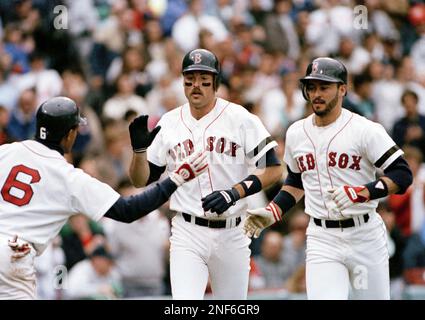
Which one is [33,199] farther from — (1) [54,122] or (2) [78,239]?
(2) [78,239]

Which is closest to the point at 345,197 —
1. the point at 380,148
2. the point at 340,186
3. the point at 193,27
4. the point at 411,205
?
the point at 340,186

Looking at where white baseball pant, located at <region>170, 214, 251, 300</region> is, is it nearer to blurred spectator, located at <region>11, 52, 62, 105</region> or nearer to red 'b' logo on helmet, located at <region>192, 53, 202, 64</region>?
red 'b' logo on helmet, located at <region>192, 53, 202, 64</region>

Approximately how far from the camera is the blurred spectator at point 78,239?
11.9m

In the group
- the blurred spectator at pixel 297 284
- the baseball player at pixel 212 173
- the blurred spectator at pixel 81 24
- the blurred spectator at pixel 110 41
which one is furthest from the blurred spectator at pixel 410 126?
the baseball player at pixel 212 173

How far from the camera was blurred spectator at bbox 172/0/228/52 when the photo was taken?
1569cm

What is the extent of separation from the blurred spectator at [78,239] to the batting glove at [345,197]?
4.05m

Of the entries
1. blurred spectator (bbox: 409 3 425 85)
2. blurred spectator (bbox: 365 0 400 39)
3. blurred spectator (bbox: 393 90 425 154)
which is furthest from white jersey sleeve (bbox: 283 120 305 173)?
blurred spectator (bbox: 365 0 400 39)

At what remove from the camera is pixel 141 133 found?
8.52m

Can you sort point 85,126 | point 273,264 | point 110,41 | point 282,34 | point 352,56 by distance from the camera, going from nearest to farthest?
point 273,264 → point 85,126 → point 110,41 → point 352,56 → point 282,34

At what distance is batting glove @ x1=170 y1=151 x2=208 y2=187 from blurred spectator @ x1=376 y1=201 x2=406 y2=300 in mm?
5083

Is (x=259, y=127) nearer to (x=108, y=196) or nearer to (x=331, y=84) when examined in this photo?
(x=331, y=84)

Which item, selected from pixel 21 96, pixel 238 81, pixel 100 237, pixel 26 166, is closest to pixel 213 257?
pixel 26 166

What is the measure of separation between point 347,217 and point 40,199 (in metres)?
2.33
